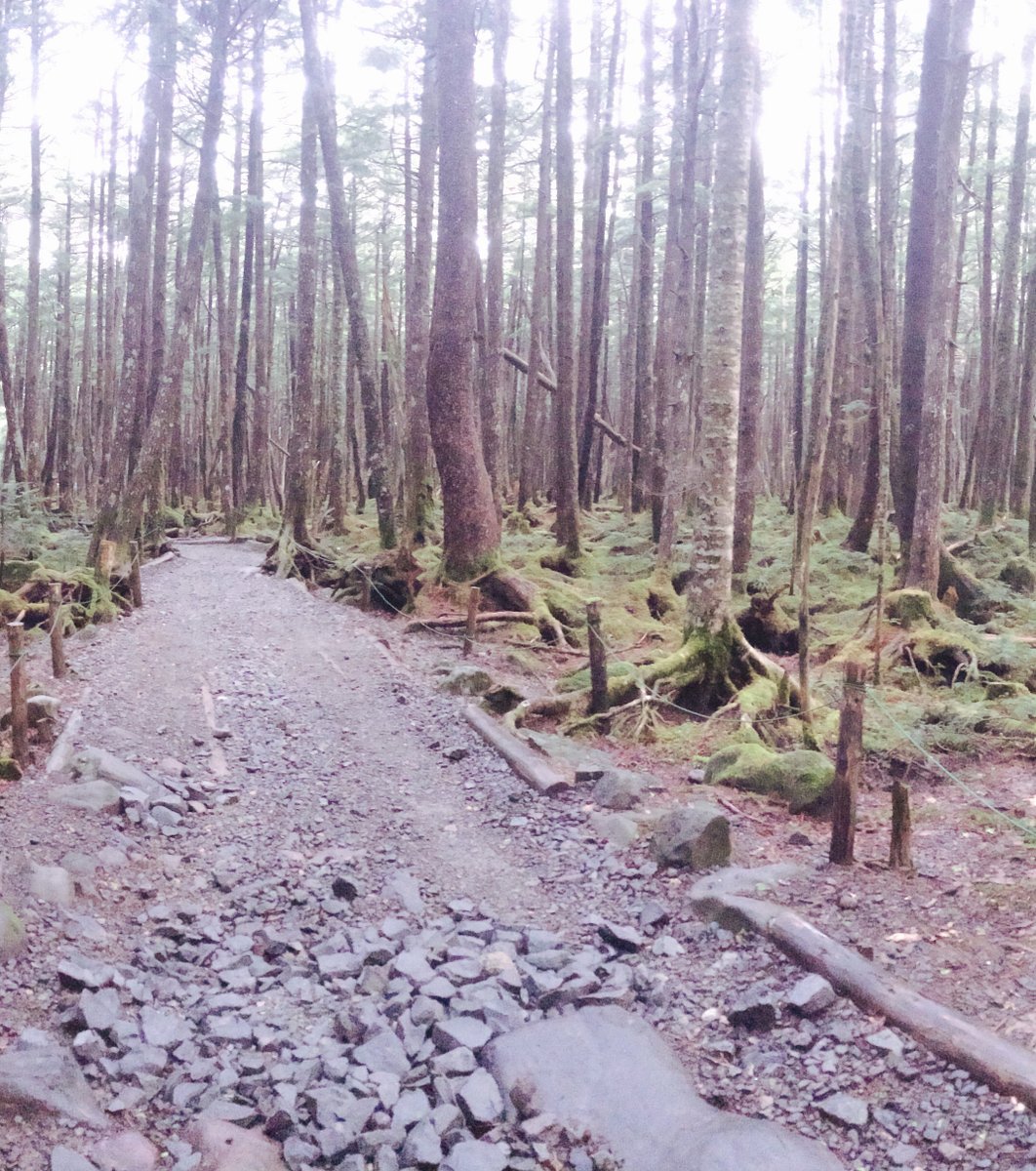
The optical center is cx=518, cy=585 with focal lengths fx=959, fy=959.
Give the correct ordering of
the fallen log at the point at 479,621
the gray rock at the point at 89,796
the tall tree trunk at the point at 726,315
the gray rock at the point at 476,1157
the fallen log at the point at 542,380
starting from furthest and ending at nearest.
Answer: the fallen log at the point at 542,380
the fallen log at the point at 479,621
the tall tree trunk at the point at 726,315
the gray rock at the point at 89,796
the gray rock at the point at 476,1157

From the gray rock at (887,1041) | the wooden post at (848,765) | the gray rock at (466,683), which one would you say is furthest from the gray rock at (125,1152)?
the gray rock at (466,683)

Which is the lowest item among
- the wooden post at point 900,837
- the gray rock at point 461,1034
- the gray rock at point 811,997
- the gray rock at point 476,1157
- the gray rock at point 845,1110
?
the gray rock at point 461,1034

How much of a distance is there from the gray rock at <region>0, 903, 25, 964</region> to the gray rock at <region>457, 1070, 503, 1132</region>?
2155 mm

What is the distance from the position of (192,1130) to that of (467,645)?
23.6 feet

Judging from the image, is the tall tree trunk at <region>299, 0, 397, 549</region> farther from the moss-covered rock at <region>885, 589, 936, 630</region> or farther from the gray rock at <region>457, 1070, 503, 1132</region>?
the gray rock at <region>457, 1070, 503, 1132</region>

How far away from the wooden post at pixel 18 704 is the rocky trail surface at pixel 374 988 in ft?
0.59

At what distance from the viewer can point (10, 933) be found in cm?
439

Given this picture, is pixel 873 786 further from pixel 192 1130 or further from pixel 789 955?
pixel 192 1130

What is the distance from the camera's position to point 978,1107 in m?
3.36

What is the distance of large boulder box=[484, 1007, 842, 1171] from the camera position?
11.0 ft

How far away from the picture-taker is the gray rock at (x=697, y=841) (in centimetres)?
559

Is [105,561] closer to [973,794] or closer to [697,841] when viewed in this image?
[697,841]

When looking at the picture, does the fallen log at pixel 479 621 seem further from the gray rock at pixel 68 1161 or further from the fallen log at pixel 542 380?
the gray rock at pixel 68 1161

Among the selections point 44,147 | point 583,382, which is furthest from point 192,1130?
point 44,147
